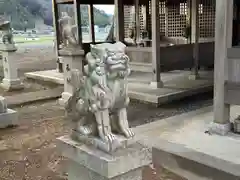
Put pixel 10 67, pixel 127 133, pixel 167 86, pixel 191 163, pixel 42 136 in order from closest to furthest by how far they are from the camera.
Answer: pixel 127 133 < pixel 191 163 < pixel 42 136 < pixel 167 86 < pixel 10 67

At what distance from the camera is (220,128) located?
4297mm

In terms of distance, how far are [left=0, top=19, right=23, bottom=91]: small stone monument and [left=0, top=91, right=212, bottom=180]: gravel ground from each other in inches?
82.4

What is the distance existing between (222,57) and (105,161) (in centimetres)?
257

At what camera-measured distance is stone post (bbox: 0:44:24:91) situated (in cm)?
824

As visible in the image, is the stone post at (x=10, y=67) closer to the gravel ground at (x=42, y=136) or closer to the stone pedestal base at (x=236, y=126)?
the gravel ground at (x=42, y=136)

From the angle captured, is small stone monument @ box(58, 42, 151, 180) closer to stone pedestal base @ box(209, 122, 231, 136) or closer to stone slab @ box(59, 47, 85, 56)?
stone pedestal base @ box(209, 122, 231, 136)

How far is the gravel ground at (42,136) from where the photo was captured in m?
3.54

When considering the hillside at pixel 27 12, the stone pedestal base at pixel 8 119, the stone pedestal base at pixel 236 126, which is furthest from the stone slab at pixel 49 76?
the hillside at pixel 27 12

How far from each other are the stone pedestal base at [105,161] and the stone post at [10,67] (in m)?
6.33

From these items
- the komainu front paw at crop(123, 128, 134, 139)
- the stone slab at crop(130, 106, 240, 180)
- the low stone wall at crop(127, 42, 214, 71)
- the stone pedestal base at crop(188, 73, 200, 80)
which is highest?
the low stone wall at crop(127, 42, 214, 71)

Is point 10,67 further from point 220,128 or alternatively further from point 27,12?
point 27,12

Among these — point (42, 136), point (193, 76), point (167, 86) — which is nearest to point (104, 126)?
point (42, 136)

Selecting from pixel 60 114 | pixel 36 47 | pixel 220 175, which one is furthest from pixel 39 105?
pixel 36 47

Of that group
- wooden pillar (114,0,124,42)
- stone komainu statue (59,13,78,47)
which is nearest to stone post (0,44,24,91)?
stone komainu statue (59,13,78,47)
